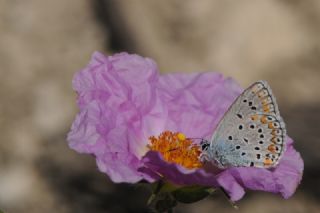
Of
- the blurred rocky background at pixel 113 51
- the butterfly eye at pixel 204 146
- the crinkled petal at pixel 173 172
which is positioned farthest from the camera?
the blurred rocky background at pixel 113 51

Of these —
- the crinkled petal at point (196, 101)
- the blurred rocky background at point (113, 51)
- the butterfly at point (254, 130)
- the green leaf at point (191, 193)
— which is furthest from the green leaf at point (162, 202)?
the blurred rocky background at point (113, 51)

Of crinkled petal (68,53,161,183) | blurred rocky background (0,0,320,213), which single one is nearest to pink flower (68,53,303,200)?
crinkled petal (68,53,161,183)

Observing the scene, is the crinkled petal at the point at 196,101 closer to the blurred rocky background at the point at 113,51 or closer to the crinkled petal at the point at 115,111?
the crinkled petal at the point at 115,111

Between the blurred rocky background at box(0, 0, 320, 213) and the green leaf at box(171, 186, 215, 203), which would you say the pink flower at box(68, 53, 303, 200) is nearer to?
the green leaf at box(171, 186, 215, 203)

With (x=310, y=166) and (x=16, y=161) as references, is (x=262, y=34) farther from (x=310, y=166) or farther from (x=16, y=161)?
(x=16, y=161)

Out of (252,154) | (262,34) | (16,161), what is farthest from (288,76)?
(252,154)

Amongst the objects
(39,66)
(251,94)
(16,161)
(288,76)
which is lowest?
(16,161)

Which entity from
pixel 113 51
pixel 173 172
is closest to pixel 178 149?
pixel 173 172
